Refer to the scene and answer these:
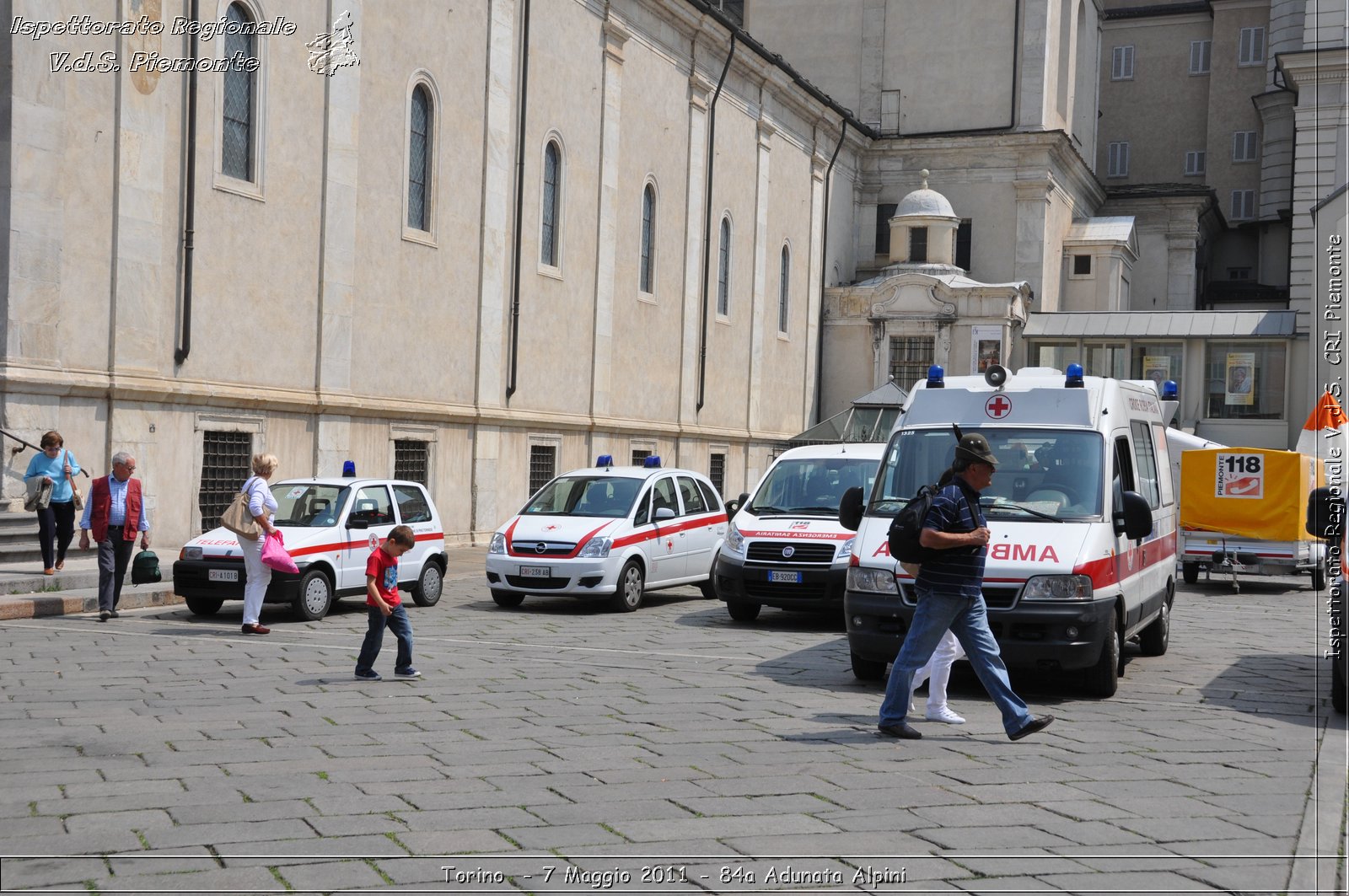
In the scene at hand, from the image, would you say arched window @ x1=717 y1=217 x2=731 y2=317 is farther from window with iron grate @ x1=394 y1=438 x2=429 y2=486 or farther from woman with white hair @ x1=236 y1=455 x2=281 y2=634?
woman with white hair @ x1=236 y1=455 x2=281 y2=634

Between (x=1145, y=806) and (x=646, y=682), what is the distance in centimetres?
436

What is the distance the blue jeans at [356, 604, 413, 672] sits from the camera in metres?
10.0

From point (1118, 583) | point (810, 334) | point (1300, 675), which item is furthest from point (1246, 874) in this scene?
point (810, 334)

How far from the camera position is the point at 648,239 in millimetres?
32219

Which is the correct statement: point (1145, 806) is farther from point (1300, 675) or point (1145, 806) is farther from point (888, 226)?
point (888, 226)

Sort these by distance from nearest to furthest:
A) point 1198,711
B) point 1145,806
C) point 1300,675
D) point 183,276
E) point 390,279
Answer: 1. point 1145,806
2. point 1198,711
3. point 1300,675
4. point 183,276
5. point 390,279


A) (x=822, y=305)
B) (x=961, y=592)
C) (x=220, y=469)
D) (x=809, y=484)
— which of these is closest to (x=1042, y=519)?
(x=961, y=592)

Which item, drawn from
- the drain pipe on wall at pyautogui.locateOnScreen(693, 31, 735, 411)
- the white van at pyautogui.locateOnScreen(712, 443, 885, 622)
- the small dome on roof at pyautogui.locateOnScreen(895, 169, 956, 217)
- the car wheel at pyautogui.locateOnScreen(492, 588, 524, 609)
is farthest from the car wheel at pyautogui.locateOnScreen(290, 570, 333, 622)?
the small dome on roof at pyautogui.locateOnScreen(895, 169, 956, 217)

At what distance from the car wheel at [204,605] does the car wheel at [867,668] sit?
23.2ft

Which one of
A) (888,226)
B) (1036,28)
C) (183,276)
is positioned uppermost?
(1036,28)

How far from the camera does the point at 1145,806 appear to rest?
6.65m

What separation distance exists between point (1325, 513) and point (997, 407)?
8.87 feet

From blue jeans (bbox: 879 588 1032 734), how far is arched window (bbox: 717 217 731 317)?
28.4 metres

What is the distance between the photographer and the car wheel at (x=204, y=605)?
14.5 meters
